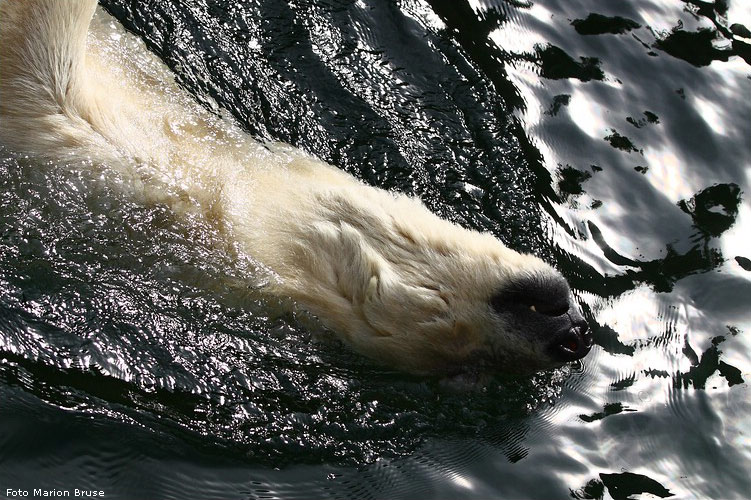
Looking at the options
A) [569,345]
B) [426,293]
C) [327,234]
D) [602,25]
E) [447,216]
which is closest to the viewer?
[569,345]

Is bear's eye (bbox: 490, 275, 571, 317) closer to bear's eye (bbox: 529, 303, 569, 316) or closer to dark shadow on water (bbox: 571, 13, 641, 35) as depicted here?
bear's eye (bbox: 529, 303, 569, 316)

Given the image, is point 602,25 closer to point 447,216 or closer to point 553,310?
point 447,216

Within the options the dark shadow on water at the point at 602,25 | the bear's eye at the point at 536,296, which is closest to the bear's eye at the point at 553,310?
the bear's eye at the point at 536,296

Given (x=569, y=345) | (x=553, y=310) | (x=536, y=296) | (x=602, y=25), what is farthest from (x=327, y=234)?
(x=602, y=25)

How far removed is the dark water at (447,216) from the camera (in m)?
4.38

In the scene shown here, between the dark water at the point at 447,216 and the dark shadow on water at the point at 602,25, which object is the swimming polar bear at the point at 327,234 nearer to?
the dark water at the point at 447,216

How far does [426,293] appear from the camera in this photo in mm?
4133

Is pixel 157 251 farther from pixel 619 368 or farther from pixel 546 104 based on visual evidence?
pixel 546 104

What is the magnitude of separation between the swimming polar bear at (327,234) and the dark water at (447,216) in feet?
0.61

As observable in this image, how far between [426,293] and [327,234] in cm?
62

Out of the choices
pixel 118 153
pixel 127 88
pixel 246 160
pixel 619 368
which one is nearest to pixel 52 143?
pixel 118 153

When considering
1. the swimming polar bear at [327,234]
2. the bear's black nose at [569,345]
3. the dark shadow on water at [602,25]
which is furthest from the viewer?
the dark shadow on water at [602,25]

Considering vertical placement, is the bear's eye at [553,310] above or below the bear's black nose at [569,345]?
above

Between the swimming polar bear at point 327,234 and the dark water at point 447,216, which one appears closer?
the swimming polar bear at point 327,234
